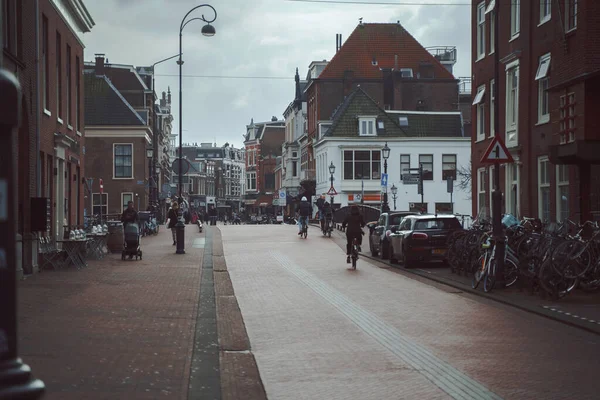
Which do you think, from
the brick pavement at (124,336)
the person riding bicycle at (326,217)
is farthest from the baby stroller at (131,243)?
the person riding bicycle at (326,217)

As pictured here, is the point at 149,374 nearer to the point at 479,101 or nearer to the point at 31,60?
the point at 31,60

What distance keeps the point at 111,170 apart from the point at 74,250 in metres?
39.7

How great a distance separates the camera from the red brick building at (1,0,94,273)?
19.9 m

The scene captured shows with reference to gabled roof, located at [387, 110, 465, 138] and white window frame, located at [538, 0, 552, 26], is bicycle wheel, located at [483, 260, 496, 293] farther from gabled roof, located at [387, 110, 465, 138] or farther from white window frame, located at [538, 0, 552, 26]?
gabled roof, located at [387, 110, 465, 138]

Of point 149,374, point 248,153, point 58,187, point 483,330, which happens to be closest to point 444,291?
point 483,330

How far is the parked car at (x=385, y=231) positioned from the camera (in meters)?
27.5

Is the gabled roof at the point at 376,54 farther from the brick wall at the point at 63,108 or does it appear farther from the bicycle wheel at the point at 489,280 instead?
the bicycle wheel at the point at 489,280

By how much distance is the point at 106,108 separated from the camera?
6222 centimetres

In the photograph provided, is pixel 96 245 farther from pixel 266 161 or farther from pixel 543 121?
pixel 266 161

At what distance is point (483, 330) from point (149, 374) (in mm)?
5302

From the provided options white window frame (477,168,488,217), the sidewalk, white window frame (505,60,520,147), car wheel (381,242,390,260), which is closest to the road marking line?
the sidewalk

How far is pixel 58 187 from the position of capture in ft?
90.4

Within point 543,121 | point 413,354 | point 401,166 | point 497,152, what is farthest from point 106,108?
point 413,354

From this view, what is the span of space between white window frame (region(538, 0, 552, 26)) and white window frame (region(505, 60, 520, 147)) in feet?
Answer: 9.09
